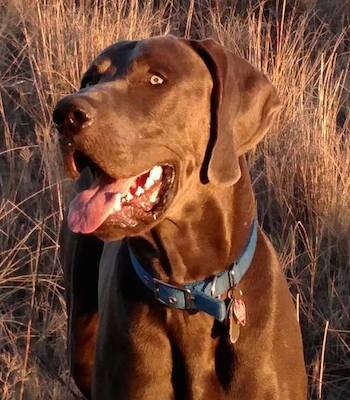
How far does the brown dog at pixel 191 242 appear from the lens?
3045mm

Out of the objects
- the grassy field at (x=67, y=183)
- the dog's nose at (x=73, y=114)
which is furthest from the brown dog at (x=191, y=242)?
the grassy field at (x=67, y=183)

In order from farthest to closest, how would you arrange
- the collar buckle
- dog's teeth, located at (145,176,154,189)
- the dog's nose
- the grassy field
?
the grassy field
the collar buckle
dog's teeth, located at (145,176,154,189)
the dog's nose

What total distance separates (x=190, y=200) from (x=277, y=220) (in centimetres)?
202

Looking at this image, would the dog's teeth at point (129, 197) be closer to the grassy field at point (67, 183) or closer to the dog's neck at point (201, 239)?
the dog's neck at point (201, 239)

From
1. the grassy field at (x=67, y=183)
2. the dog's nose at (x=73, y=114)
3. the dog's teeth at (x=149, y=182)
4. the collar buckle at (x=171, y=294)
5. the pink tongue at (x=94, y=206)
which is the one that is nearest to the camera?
the dog's nose at (x=73, y=114)

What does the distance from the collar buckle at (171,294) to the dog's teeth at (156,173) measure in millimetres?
315

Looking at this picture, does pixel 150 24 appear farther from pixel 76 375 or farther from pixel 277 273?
pixel 277 273

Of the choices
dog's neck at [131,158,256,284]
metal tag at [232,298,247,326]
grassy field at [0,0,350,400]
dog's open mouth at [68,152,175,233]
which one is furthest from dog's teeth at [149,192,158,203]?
grassy field at [0,0,350,400]

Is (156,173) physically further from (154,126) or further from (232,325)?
(232,325)

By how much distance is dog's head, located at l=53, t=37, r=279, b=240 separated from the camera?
289 cm

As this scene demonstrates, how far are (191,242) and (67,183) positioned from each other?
6.98 ft

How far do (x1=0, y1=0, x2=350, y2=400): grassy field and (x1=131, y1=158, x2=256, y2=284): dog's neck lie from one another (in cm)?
98

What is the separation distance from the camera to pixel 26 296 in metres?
4.99

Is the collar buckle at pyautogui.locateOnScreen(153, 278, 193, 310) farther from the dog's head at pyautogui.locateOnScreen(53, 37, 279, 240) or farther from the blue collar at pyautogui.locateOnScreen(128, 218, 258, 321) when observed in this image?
the dog's head at pyautogui.locateOnScreen(53, 37, 279, 240)
